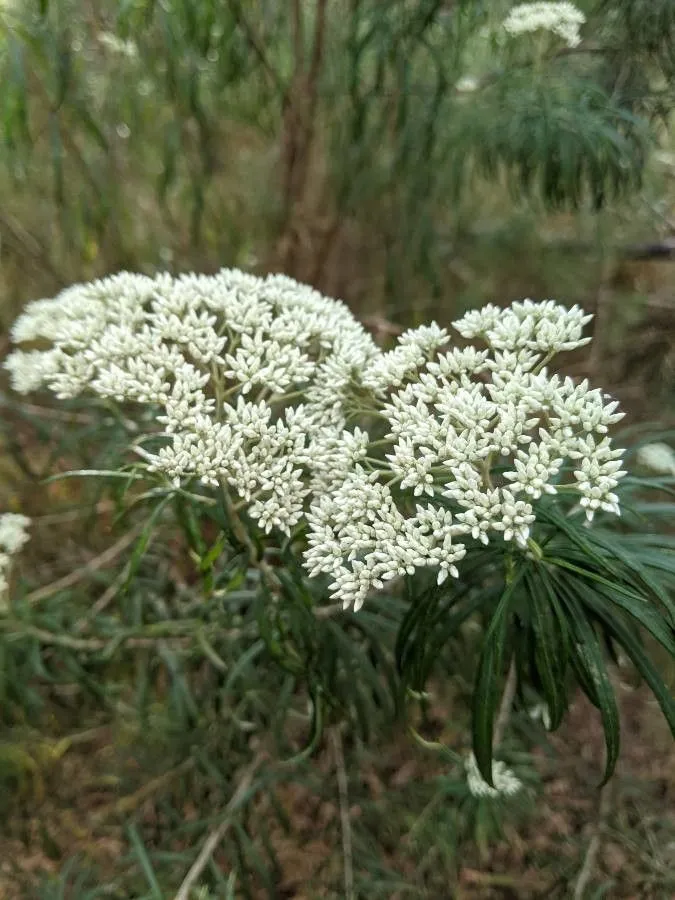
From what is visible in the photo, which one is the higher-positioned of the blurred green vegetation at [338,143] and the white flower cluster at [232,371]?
the blurred green vegetation at [338,143]

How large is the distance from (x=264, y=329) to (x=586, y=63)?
40.6 inches

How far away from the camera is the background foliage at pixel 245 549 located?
1.43 metres

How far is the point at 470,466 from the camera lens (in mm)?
817

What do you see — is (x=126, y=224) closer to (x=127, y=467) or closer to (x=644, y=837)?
(x=127, y=467)

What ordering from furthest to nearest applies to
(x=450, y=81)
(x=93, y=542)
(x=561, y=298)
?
(x=561, y=298) < (x=93, y=542) < (x=450, y=81)

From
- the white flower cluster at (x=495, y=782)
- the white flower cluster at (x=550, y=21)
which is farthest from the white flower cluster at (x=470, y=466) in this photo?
the white flower cluster at (x=550, y=21)

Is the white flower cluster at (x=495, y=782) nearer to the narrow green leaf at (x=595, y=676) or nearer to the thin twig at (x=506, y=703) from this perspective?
the thin twig at (x=506, y=703)


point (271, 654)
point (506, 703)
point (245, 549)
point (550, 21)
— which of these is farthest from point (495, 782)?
point (550, 21)

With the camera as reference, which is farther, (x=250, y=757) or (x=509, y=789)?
(x=250, y=757)

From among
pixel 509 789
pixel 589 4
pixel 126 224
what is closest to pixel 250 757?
pixel 509 789

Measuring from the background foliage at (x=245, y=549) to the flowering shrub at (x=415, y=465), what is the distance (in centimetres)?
14

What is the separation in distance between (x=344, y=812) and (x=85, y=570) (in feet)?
2.67

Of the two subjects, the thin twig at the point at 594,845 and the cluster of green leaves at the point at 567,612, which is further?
the thin twig at the point at 594,845

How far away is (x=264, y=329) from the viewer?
105 cm
